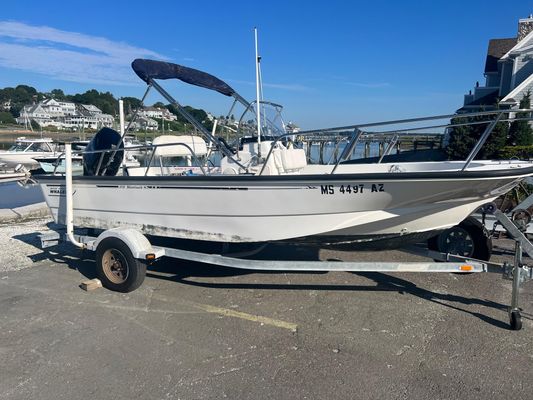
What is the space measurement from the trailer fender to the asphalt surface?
1.71 feet

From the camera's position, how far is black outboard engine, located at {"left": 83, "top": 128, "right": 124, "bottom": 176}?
19.5ft

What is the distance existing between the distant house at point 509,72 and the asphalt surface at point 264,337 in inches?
741

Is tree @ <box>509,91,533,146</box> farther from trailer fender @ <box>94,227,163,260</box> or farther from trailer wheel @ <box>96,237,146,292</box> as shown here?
trailer wheel @ <box>96,237,146,292</box>

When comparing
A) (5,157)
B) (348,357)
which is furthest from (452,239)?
(5,157)

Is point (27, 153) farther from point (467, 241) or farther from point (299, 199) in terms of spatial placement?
point (467, 241)

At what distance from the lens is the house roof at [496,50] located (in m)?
31.2

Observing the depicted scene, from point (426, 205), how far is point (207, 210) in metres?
2.26

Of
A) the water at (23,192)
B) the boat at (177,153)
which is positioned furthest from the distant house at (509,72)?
Result: the boat at (177,153)

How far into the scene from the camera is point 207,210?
191 inches

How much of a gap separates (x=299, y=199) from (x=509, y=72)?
28066mm

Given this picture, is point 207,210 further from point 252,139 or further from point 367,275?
point 252,139

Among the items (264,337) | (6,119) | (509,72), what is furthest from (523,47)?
(6,119)

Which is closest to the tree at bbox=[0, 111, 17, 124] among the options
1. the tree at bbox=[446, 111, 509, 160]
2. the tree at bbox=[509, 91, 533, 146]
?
the tree at bbox=[446, 111, 509, 160]

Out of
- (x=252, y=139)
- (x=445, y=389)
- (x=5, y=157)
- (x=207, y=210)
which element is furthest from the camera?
(x=5, y=157)
